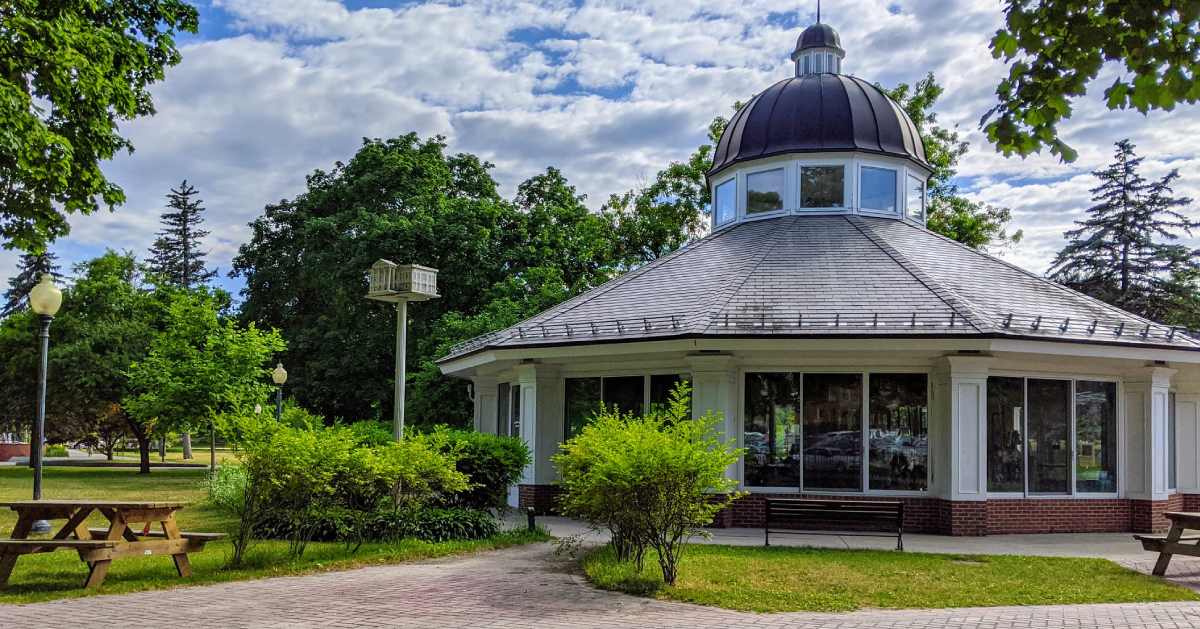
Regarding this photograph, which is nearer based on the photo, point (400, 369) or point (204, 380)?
point (400, 369)

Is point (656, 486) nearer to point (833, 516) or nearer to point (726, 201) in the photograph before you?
point (833, 516)

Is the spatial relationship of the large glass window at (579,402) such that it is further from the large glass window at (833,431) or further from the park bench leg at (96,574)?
the park bench leg at (96,574)

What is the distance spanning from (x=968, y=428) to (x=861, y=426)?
1.60 m

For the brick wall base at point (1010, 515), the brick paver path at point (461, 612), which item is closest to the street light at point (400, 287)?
the brick wall base at point (1010, 515)

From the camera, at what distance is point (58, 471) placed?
32.2 metres

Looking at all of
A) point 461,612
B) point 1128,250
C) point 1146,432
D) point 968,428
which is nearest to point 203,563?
point 461,612

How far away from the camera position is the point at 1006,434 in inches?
587

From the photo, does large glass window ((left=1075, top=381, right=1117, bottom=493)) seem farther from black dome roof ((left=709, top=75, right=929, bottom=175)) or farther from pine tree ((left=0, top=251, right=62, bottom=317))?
pine tree ((left=0, top=251, right=62, bottom=317))

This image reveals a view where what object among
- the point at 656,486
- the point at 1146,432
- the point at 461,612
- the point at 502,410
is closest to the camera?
the point at 461,612

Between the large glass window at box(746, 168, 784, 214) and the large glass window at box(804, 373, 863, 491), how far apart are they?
6.16 metres

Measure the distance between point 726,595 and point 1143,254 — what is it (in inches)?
1673

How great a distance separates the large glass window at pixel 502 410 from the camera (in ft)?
63.4

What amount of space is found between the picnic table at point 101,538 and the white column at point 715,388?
25.5ft

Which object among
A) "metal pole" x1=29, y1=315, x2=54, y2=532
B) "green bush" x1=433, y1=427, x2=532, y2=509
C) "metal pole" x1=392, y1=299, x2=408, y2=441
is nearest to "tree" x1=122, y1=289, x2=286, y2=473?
"metal pole" x1=29, y1=315, x2=54, y2=532
